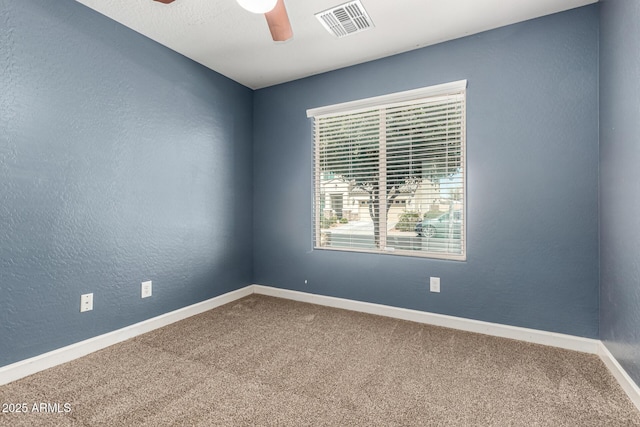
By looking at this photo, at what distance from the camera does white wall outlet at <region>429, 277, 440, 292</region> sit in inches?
102

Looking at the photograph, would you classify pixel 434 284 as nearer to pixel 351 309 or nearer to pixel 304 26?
pixel 351 309

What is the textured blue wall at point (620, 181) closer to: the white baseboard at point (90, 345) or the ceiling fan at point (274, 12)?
the ceiling fan at point (274, 12)

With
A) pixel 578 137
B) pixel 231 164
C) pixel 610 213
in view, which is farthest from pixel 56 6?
pixel 610 213

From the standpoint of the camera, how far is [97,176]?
2.15m

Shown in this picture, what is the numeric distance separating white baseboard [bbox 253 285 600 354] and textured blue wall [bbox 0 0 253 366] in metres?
1.01

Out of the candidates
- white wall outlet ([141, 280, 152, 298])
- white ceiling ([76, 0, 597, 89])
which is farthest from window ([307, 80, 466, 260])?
white wall outlet ([141, 280, 152, 298])

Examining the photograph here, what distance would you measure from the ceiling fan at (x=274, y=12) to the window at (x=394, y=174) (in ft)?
4.41

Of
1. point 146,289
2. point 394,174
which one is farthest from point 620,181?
point 146,289

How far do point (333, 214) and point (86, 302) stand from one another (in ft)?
7.16

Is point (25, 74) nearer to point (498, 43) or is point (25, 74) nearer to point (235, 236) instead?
point (235, 236)

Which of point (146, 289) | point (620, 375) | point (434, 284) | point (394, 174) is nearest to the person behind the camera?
point (620, 375)

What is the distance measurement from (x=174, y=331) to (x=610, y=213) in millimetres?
3256

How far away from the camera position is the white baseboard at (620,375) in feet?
5.07

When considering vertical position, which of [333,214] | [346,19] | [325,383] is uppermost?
[346,19]
